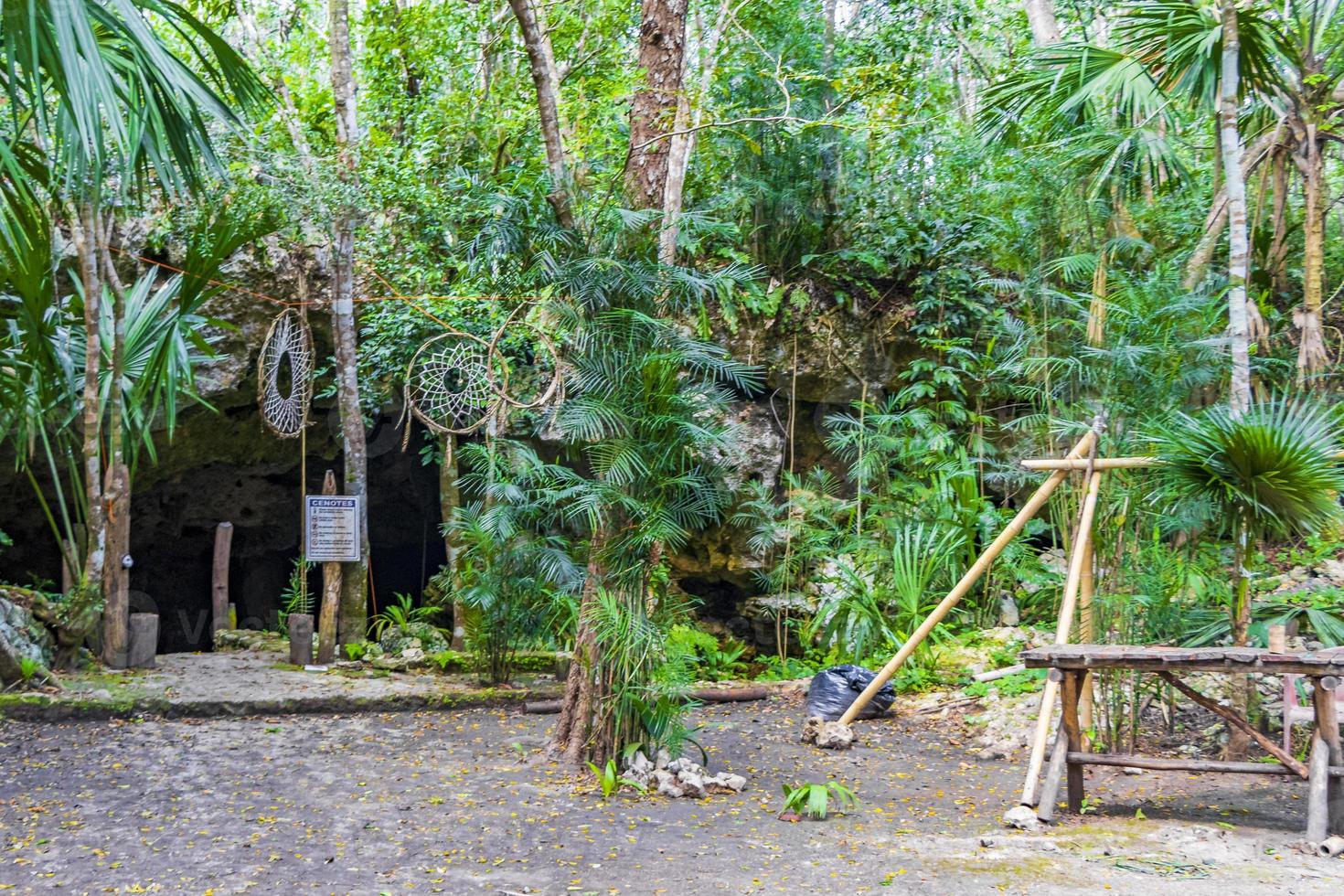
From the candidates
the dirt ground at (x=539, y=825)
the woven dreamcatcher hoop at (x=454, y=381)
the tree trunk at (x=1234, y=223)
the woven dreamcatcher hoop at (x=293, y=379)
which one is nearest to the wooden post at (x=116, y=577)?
the woven dreamcatcher hoop at (x=293, y=379)

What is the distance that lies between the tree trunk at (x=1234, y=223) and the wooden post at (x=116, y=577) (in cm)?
655

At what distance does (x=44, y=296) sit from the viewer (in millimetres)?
5547

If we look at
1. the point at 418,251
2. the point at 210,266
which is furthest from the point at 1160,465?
the point at 418,251

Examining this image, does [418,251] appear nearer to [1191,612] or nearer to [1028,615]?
[1028,615]

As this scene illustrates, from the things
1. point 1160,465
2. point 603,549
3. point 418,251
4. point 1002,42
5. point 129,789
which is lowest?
point 129,789

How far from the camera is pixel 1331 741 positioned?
3.71 meters

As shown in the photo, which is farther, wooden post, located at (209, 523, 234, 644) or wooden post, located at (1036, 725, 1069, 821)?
wooden post, located at (209, 523, 234, 644)

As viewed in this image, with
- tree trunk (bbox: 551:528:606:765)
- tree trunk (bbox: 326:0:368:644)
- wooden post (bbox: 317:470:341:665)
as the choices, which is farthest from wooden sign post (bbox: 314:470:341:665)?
tree trunk (bbox: 551:528:606:765)

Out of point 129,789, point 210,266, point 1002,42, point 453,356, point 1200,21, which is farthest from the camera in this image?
point 1002,42

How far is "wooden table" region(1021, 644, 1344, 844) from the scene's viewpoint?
363cm

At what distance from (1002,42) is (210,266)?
9.21 meters

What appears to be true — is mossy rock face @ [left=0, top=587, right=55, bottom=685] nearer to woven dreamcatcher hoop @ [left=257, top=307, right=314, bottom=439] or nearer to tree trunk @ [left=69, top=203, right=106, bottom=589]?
tree trunk @ [left=69, top=203, right=106, bottom=589]

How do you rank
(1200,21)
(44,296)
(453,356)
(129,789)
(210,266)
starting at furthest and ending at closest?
(453,356) → (210,266) → (44,296) → (1200,21) → (129,789)

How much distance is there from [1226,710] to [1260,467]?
971 millimetres
